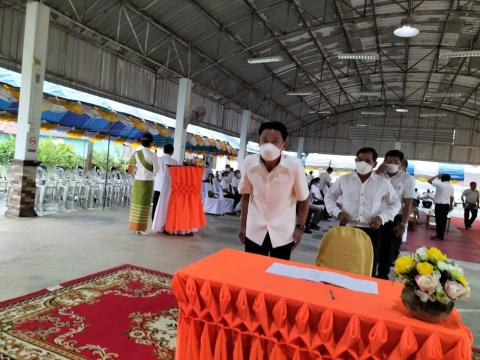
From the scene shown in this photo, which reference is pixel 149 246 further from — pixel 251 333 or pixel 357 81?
pixel 357 81

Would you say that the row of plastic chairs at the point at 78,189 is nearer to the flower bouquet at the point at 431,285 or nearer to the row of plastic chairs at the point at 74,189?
the row of plastic chairs at the point at 74,189

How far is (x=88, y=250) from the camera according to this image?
469cm

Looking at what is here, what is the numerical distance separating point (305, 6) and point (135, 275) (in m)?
9.48

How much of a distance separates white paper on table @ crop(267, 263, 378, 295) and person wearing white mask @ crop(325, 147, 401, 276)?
1295 mm

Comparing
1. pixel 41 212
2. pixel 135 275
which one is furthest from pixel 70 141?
pixel 135 275

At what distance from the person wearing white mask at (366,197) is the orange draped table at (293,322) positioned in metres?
1.32

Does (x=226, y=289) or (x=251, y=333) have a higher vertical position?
(x=226, y=289)

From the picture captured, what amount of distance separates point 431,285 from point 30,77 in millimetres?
7072

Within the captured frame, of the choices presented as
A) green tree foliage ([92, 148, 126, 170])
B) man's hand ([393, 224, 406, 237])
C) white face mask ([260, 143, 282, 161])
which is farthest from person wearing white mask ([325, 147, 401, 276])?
green tree foliage ([92, 148, 126, 170])

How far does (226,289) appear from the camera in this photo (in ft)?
4.95

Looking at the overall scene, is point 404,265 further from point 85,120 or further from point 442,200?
point 85,120

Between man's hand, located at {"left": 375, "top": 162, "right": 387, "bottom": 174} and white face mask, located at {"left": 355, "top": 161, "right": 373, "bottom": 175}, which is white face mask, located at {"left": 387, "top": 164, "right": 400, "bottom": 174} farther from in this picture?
white face mask, located at {"left": 355, "top": 161, "right": 373, "bottom": 175}

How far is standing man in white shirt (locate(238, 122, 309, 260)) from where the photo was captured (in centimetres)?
237

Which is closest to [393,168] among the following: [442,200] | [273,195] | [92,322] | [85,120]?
[273,195]
